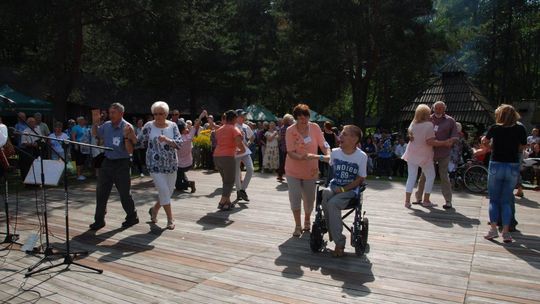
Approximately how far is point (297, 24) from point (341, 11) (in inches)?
95.5

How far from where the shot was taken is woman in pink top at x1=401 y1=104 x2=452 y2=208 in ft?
25.0

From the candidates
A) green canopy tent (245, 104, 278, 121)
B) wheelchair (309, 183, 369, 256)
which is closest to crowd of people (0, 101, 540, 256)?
wheelchair (309, 183, 369, 256)

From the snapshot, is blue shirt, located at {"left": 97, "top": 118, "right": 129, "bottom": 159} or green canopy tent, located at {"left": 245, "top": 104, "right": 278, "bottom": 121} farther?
green canopy tent, located at {"left": 245, "top": 104, "right": 278, "bottom": 121}

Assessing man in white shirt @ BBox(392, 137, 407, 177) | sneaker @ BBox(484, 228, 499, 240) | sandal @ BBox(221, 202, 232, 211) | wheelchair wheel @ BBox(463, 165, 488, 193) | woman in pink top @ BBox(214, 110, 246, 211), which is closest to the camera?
sneaker @ BBox(484, 228, 499, 240)

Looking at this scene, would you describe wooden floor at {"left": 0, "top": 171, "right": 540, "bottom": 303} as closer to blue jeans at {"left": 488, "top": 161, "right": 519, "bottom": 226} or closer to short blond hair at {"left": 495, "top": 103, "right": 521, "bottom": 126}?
blue jeans at {"left": 488, "top": 161, "right": 519, "bottom": 226}

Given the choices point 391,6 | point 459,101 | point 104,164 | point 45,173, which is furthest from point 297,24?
point 45,173

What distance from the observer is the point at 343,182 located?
17.1 feet

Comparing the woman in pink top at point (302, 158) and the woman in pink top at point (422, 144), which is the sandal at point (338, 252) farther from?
the woman in pink top at point (422, 144)

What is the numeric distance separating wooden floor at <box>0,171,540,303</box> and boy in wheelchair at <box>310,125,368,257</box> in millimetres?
347

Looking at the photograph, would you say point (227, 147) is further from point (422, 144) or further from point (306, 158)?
point (422, 144)

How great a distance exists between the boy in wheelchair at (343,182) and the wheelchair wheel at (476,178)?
18.5ft

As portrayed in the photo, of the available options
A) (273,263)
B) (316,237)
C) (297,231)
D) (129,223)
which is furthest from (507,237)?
(129,223)

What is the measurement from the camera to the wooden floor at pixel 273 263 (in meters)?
4.18

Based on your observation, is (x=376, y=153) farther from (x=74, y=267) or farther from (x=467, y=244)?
(x=74, y=267)
